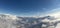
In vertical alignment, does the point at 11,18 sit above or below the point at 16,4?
below

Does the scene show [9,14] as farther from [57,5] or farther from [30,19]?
[57,5]

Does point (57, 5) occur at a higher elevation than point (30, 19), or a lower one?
higher

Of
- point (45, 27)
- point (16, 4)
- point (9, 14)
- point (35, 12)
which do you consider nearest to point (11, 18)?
point (9, 14)

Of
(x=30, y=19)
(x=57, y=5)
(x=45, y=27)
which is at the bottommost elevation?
(x=45, y=27)

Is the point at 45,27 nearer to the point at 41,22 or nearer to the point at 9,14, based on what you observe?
the point at 41,22

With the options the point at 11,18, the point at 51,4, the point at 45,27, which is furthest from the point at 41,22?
the point at 11,18
